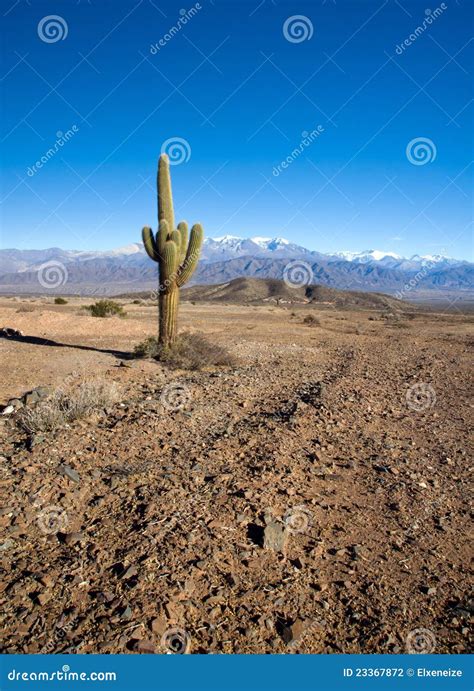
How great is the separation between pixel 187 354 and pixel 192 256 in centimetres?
322

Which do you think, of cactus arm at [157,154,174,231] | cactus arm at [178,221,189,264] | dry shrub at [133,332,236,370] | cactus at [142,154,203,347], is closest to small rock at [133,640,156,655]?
dry shrub at [133,332,236,370]

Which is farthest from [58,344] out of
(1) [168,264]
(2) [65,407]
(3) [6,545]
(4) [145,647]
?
(4) [145,647]

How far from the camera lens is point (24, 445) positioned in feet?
19.4

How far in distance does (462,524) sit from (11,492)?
14.2 feet

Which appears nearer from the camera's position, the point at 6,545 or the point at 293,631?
the point at 293,631

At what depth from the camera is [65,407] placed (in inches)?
272

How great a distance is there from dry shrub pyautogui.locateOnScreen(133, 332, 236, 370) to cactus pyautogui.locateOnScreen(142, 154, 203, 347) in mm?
383

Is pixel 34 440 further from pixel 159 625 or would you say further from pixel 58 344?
pixel 58 344

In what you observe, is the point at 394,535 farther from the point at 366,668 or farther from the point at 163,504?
the point at 163,504

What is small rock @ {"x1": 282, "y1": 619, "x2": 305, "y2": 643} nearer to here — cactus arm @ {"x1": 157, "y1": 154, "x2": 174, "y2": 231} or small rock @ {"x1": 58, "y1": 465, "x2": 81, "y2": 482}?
small rock @ {"x1": 58, "y1": 465, "x2": 81, "y2": 482}

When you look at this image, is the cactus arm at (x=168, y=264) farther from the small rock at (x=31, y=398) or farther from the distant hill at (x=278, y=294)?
the distant hill at (x=278, y=294)

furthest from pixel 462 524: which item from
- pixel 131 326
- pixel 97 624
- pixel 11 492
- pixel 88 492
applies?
pixel 131 326

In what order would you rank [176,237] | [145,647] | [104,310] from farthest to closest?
1. [104,310]
2. [176,237]
3. [145,647]

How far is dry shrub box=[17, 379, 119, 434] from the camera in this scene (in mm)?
6277
